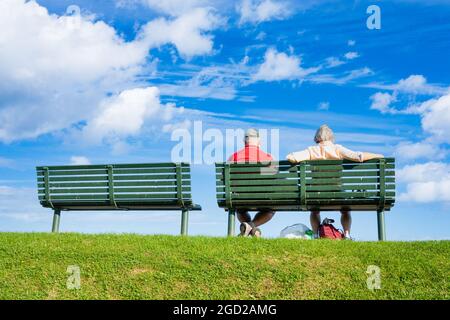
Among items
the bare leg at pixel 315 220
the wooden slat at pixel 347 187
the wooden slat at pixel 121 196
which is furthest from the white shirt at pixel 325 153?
the wooden slat at pixel 121 196

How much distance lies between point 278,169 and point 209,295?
3.70 m

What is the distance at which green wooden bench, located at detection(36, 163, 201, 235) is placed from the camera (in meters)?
11.4

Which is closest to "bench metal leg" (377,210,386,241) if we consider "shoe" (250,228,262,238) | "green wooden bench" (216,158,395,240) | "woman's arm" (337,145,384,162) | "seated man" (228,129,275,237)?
"green wooden bench" (216,158,395,240)

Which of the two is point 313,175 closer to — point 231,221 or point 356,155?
point 356,155

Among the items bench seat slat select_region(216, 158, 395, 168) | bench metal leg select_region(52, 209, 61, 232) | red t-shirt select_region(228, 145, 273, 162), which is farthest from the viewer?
bench metal leg select_region(52, 209, 61, 232)

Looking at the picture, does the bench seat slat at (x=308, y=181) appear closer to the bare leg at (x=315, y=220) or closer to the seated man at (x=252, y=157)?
the seated man at (x=252, y=157)

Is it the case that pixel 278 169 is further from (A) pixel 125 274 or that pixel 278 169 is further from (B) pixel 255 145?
(A) pixel 125 274

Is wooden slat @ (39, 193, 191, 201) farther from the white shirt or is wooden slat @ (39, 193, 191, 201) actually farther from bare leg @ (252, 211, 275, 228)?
the white shirt

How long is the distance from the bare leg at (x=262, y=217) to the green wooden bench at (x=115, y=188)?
112 centimetres

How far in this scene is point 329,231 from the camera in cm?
1067

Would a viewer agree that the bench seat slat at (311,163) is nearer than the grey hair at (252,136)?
Yes

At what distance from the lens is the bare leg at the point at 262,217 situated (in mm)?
11344

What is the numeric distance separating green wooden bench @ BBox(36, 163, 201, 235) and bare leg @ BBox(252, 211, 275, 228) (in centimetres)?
112

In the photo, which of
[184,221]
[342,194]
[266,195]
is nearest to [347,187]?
[342,194]
